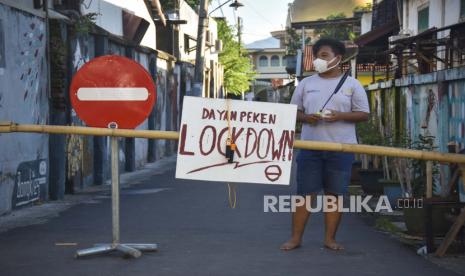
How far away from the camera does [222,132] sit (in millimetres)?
7512

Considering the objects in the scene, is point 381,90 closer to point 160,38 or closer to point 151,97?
point 151,97

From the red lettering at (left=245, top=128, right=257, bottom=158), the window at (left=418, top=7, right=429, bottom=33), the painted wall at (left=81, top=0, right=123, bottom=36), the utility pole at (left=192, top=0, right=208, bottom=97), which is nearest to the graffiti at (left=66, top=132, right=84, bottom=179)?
the painted wall at (left=81, top=0, right=123, bottom=36)

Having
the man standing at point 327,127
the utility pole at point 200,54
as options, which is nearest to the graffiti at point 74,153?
the man standing at point 327,127

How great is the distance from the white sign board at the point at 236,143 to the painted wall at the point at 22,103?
4564mm

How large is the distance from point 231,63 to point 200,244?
168 feet

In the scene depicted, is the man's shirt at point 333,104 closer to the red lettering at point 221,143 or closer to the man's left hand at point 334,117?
the man's left hand at point 334,117

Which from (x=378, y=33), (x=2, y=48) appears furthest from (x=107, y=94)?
(x=378, y=33)

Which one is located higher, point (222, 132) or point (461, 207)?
point (222, 132)

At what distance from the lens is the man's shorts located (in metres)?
8.15

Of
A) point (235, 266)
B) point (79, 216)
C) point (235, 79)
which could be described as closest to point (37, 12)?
point (79, 216)

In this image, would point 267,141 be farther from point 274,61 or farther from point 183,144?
point 274,61

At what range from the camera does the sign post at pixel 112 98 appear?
786 centimetres

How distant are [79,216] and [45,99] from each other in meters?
2.87

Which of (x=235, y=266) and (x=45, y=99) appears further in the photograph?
(x=45, y=99)
